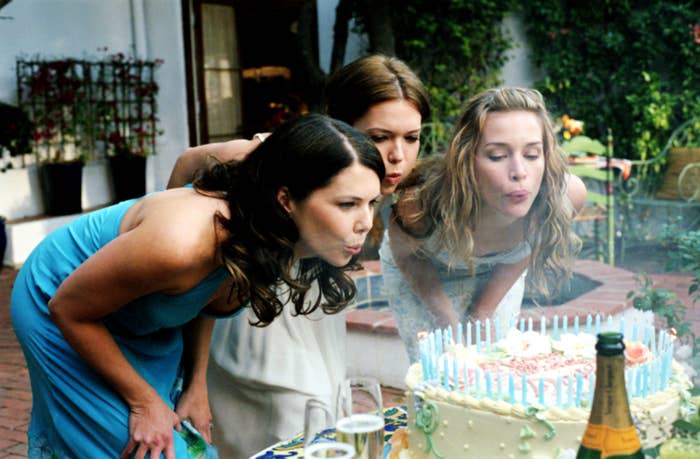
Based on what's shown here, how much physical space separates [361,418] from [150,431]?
2.34 feet

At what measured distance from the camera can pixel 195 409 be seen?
2.54 m

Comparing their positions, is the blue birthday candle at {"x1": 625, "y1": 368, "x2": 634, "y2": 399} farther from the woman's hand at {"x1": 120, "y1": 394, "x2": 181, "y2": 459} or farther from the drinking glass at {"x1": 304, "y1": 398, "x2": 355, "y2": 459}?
the woman's hand at {"x1": 120, "y1": 394, "x2": 181, "y2": 459}

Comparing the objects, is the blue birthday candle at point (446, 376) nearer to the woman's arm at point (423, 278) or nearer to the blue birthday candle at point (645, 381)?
the blue birthday candle at point (645, 381)

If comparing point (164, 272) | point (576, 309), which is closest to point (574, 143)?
point (576, 309)

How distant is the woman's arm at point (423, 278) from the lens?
Answer: 2879mm

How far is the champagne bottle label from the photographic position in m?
1.51

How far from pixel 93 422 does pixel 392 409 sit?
86 centimetres

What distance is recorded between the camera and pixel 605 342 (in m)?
1.43

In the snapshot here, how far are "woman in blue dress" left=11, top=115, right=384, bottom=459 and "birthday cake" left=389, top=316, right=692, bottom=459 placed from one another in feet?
1.20

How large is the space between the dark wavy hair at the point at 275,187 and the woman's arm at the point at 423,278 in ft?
2.90

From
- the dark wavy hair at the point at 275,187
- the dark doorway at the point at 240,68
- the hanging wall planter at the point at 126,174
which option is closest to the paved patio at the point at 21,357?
the dark wavy hair at the point at 275,187

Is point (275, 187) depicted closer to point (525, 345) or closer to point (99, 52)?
point (525, 345)

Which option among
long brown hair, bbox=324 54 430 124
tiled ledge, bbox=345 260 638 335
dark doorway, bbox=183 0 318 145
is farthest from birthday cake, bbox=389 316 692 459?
dark doorway, bbox=183 0 318 145

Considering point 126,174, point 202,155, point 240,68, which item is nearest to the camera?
point 202,155
